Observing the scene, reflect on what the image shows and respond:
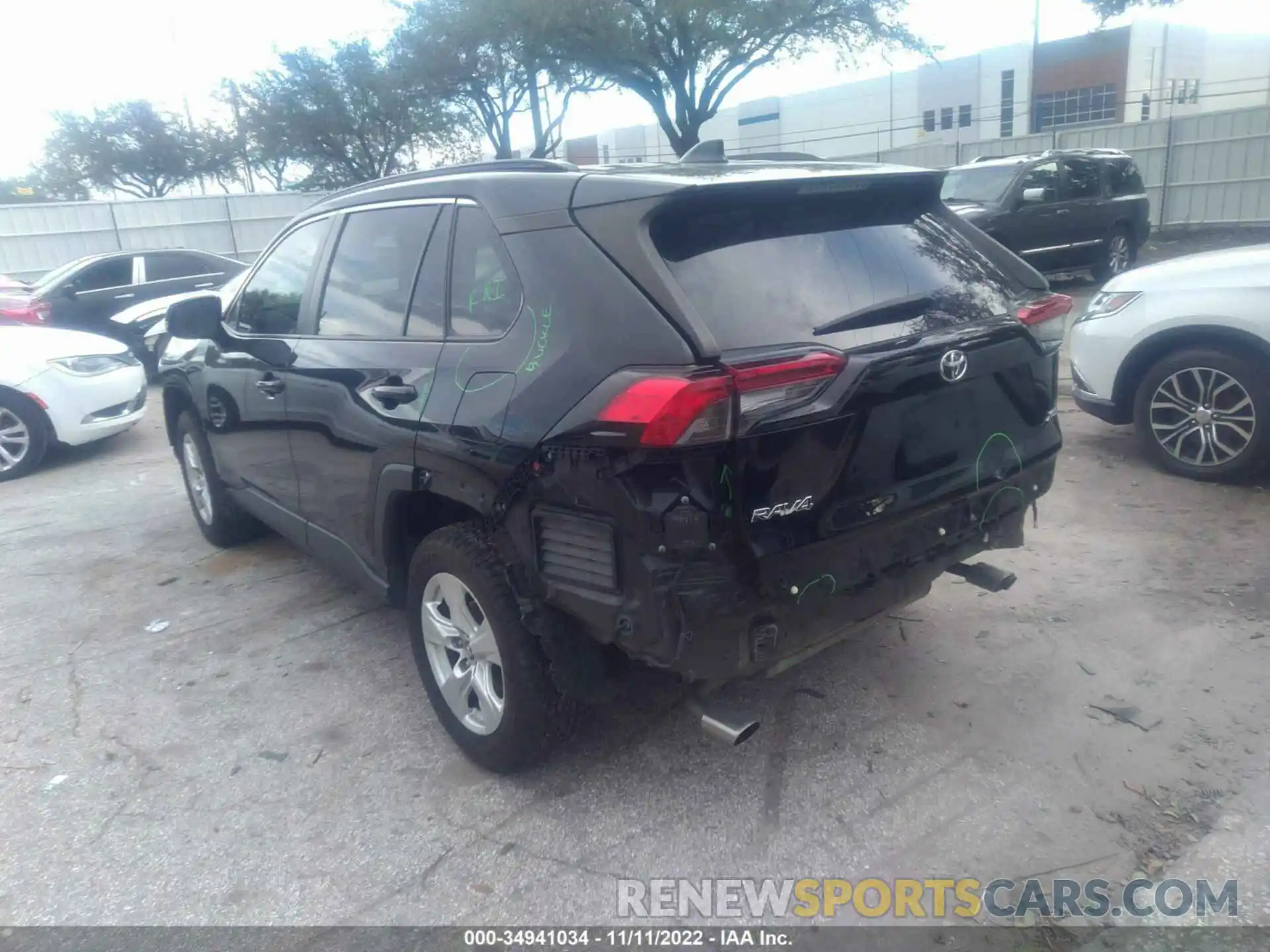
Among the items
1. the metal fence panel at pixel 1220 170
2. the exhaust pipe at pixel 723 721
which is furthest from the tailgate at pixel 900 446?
the metal fence panel at pixel 1220 170

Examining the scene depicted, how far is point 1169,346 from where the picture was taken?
5512mm

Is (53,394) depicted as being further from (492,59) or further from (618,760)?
(492,59)

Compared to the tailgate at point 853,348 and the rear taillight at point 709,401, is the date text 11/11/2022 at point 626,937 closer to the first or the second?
the tailgate at point 853,348

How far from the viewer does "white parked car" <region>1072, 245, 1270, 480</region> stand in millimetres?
5148

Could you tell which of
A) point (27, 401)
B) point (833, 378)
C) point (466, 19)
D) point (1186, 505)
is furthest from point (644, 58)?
point (833, 378)

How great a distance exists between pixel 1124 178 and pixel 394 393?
14.7 m

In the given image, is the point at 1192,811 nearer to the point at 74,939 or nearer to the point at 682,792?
the point at 682,792

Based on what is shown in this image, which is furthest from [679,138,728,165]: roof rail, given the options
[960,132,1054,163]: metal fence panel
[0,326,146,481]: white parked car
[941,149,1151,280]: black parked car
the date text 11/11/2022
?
[960,132,1054,163]: metal fence panel

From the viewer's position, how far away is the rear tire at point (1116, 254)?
14.3 m

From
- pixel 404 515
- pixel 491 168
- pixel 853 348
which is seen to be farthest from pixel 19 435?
pixel 853 348

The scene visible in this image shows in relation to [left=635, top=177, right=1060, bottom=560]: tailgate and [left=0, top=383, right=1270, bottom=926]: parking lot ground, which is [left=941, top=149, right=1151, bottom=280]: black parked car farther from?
[left=635, top=177, right=1060, bottom=560]: tailgate

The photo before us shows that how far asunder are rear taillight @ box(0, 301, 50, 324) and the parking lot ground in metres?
8.65

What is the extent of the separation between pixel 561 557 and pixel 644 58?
23.5m

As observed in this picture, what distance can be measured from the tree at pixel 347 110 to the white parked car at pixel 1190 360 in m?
25.7
